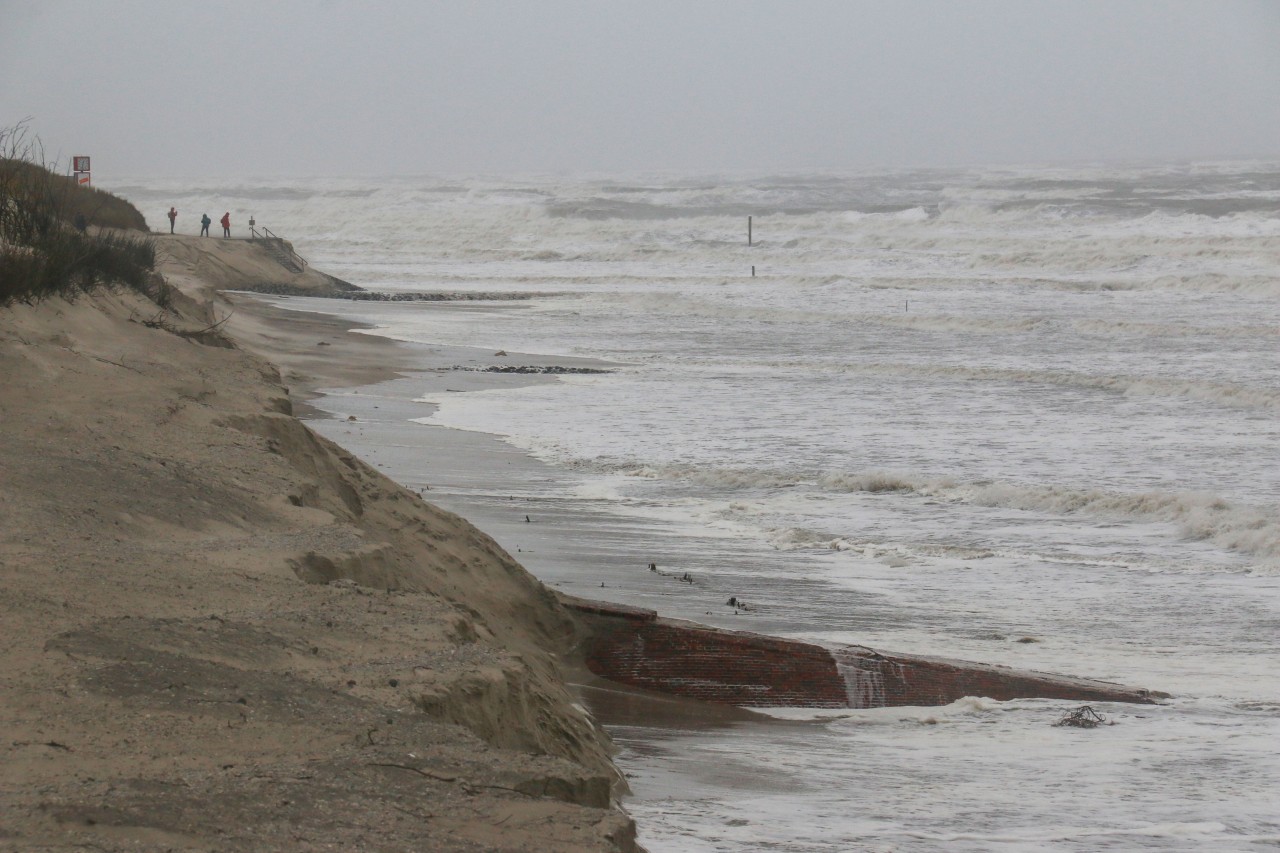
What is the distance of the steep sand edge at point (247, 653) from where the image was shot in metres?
3.42

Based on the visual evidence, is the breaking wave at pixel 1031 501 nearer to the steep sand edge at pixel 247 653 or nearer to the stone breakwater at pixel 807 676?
the stone breakwater at pixel 807 676

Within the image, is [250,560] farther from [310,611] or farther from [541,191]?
[541,191]

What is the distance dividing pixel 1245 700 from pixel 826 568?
330 centimetres

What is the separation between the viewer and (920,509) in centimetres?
1202

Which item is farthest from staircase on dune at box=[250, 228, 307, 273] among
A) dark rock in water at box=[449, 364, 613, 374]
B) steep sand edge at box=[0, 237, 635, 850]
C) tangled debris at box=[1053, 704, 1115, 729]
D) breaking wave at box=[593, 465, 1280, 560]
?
tangled debris at box=[1053, 704, 1115, 729]

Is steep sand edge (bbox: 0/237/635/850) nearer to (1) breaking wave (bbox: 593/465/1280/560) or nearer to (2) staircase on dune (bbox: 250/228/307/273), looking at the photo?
(1) breaking wave (bbox: 593/465/1280/560)

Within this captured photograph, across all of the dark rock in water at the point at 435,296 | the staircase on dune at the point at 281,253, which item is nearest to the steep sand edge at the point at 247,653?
the dark rock in water at the point at 435,296

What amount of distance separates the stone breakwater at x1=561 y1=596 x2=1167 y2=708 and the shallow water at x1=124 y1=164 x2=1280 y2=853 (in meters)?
0.16

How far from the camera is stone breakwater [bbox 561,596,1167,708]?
22.8ft

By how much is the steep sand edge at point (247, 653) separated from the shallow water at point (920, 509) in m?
1.13

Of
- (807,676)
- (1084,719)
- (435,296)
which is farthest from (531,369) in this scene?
(435,296)

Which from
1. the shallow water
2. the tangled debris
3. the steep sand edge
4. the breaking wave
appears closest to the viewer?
the steep sand edge

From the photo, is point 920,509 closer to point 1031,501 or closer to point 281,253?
point 1031,501

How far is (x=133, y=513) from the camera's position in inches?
217
